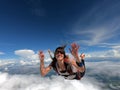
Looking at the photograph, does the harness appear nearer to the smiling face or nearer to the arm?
the arm

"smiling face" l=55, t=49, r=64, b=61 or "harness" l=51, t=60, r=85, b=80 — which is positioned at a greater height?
"smiling face" l=55, t=49, r=64, b=61

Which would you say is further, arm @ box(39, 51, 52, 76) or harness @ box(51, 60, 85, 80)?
harness @ box(51, 60, 85, 80)

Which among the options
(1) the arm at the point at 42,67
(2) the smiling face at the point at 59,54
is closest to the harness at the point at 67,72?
(1) the arm at the point at 42,67

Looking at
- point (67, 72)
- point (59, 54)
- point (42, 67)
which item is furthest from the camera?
point (67, 72)

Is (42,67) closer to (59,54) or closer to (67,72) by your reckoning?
(59,54)

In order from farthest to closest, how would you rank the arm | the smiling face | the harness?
1. the harness
2. the smiling face
3. the arm

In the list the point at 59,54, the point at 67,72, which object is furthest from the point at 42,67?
the point at 67,72

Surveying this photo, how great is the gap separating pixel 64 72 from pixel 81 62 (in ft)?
5.91

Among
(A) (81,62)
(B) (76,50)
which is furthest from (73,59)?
(B) (76,50)

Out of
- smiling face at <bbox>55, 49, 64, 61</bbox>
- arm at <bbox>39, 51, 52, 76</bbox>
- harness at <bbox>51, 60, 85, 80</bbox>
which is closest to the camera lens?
arm at <bbox>39, 51, 52, 76</bbox>

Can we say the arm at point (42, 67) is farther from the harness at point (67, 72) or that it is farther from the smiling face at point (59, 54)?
the smiling face at point (59, 54)

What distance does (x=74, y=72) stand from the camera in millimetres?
10039

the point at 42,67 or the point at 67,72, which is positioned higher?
the point at 42,67

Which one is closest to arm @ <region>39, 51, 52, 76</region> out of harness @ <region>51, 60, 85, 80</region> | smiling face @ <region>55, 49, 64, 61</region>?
harness @ <region>51, 60, 85, 80</region>
